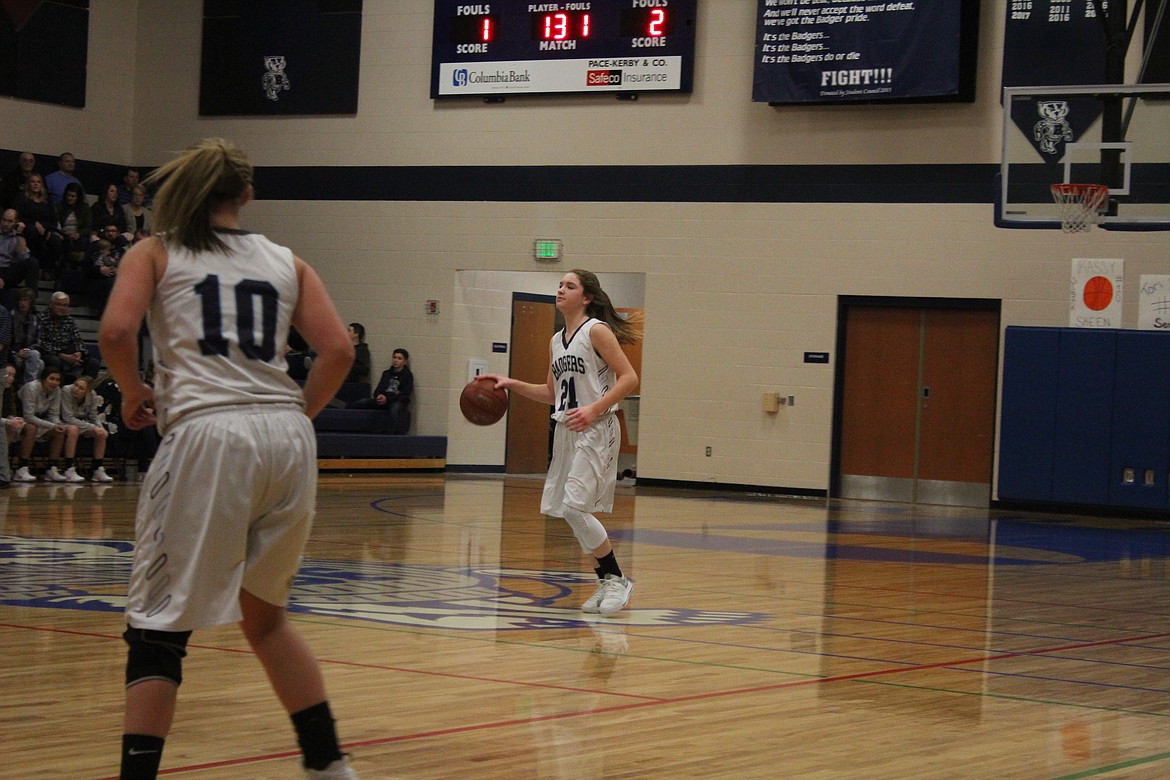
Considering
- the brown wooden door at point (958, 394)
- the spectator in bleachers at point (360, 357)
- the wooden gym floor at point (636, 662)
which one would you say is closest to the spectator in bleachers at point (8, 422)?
the wooden gym floor at point (636, 662)

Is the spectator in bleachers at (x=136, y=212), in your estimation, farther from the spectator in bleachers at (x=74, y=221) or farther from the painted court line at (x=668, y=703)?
the painted court line at (x=668, y=703)

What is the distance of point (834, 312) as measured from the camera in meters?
17.6

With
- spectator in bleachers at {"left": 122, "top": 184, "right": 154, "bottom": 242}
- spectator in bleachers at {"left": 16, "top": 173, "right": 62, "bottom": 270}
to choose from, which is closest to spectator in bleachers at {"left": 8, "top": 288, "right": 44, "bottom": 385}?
spectator in bleachers at {"left": 16, "top": 173, "right": 62, "bottom": 270}

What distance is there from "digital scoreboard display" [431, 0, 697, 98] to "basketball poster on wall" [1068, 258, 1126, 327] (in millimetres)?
5172

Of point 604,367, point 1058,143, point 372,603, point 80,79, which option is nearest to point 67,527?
point 372,603

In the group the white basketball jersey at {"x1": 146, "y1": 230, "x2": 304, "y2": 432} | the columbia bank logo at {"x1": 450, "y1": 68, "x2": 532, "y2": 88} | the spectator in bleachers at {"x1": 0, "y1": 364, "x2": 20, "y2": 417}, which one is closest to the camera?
the white basketball jersey at {"x1": 146, "y1": 230, "x2": 304, "y2": 432}

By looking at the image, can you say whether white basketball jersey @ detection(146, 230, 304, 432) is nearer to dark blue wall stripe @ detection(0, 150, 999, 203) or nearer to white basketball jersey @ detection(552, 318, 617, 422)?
white basketball jersey @ detection(552, 318, 617, 422)

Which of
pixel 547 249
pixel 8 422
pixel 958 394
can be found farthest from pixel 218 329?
pixel 547 249

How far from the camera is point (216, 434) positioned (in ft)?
10.5

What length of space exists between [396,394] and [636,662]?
544 inches

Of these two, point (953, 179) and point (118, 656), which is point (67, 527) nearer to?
point (118, 656)

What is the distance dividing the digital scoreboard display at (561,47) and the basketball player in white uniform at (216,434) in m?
15.2

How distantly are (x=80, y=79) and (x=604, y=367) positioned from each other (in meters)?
15.4

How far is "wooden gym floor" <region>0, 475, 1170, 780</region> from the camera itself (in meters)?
4.11
